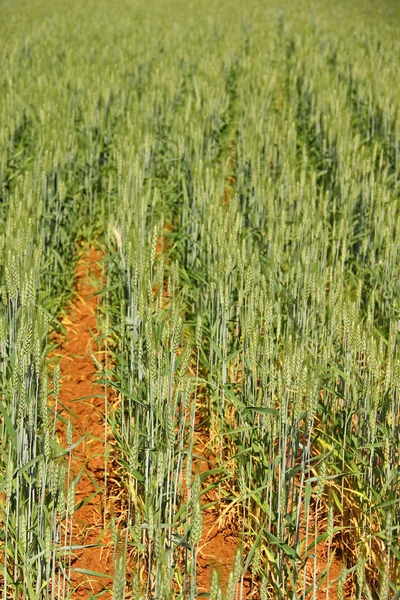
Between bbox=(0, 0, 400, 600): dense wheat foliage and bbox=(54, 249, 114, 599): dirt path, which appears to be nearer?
bbox=(0, 0, 400, 600): dense wheat foliage

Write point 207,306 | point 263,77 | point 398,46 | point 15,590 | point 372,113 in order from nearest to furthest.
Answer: point 15,590, point 207,306, point 372,113, point 263,77, point 398,46

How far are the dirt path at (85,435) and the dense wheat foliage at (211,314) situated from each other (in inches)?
2.0

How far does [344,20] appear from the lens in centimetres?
1200

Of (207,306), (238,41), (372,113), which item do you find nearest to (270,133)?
(372,113)

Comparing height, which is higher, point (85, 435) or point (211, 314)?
point (211, 314)

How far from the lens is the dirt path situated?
2299mm

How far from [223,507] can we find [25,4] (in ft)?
44.8

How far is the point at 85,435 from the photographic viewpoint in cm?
233

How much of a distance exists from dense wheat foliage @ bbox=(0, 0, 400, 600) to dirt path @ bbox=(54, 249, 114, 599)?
51mm

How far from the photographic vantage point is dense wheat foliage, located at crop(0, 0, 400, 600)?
203cm

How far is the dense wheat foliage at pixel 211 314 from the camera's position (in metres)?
2.03

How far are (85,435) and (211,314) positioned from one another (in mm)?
801

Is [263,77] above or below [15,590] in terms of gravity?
above

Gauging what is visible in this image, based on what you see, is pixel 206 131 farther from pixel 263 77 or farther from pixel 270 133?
pixel 263 77
